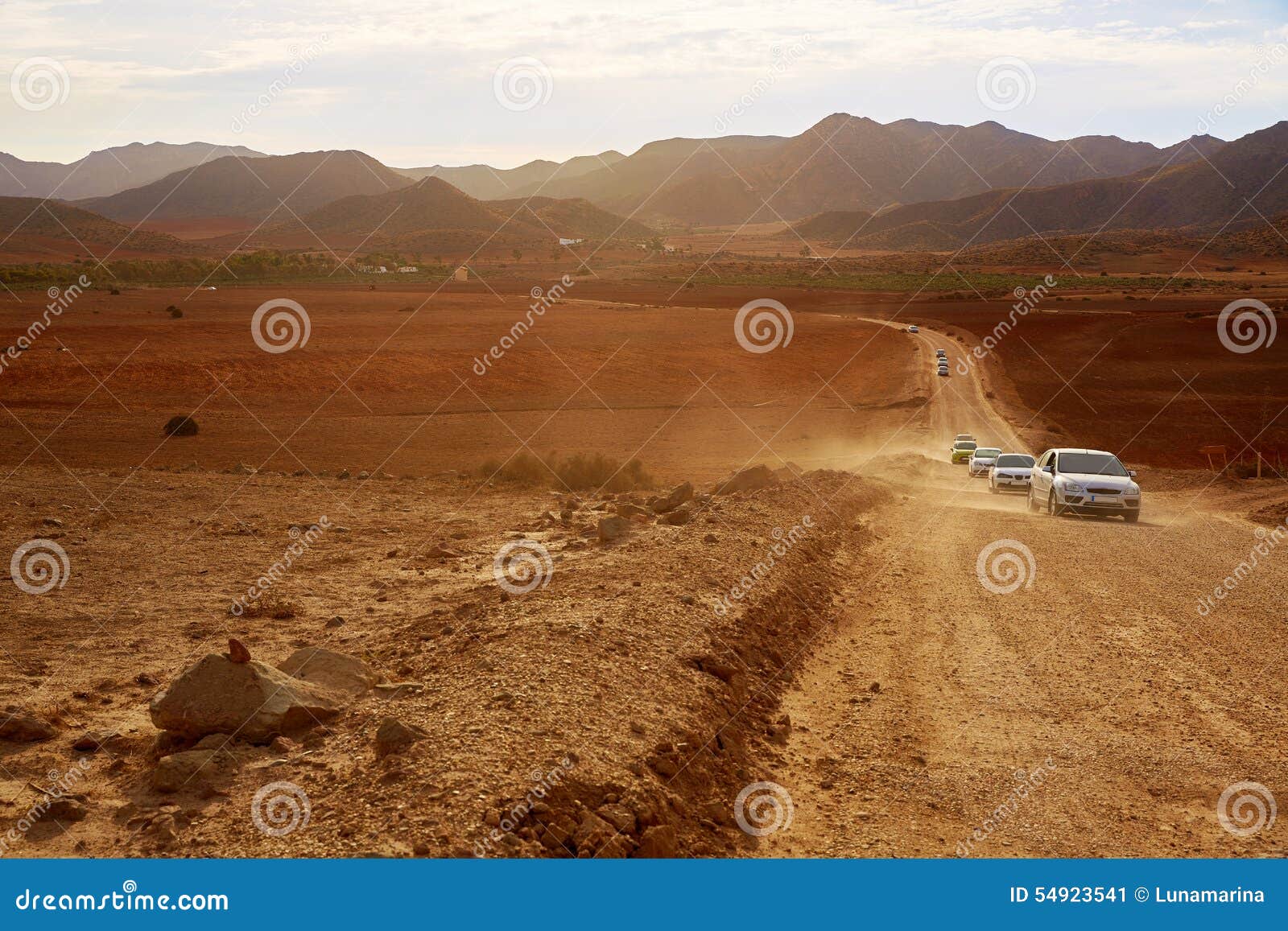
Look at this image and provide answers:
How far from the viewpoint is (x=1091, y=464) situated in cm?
2180

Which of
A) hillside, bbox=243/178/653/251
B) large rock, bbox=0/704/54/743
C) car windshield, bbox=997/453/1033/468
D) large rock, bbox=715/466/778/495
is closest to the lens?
large rock, bbox=0/704/54/743

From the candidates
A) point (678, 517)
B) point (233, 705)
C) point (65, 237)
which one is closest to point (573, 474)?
point (678, 517)

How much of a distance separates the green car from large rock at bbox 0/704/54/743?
102 ft

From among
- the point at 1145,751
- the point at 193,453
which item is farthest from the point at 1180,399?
the point at 1145,751

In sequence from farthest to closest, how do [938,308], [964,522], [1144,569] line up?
[938,308]
[964,522]
[1144,569]

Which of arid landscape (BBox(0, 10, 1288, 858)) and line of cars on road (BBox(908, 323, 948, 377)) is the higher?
line of cars on road (BBox(908, 323, 948, 377))

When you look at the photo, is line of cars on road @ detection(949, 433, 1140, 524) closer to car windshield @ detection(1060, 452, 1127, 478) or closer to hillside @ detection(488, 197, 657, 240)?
car windshield @ detection(1060, 452, 1127, 478)

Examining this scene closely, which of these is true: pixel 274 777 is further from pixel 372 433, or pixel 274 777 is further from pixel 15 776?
pixel 372 433

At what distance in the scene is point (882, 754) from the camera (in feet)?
26.8

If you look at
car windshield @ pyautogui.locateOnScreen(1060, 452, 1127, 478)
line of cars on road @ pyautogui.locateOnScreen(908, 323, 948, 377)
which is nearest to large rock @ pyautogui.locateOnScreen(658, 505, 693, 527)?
car windshield @ pyautogui.locateOnScreen(1060, 452, 1127, 478)

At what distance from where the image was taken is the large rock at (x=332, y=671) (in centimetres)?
905

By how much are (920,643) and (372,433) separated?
83.5 feet

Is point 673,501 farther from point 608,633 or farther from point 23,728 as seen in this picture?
point 23,728

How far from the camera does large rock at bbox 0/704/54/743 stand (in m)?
8.34
